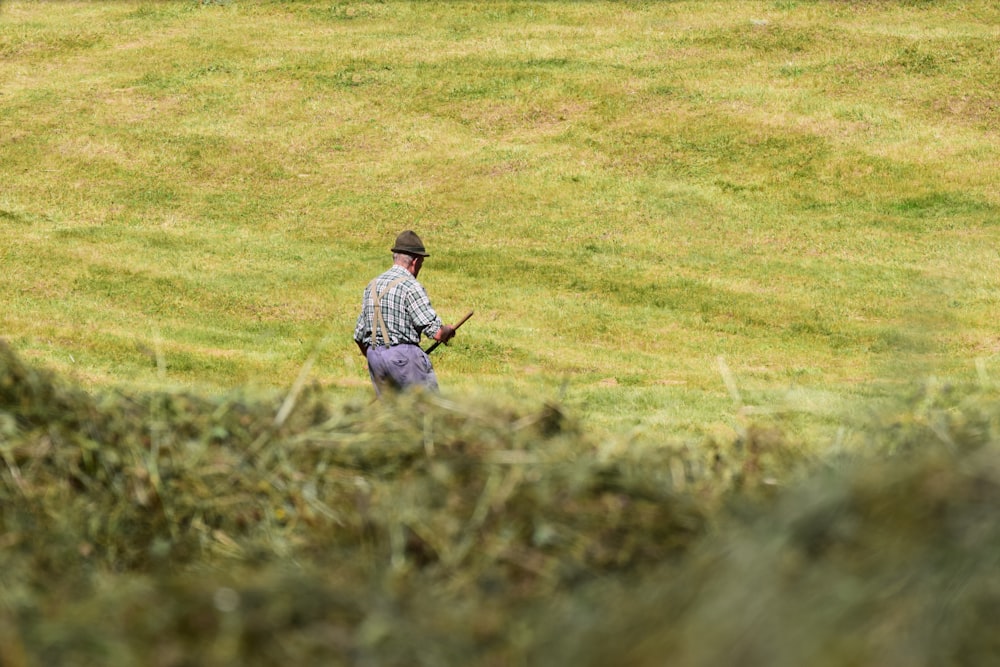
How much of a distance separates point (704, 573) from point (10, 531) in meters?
2.42

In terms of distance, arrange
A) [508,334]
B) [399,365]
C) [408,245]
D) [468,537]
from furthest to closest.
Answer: [508,334] < [408,245] < [399,365] < [468,537]

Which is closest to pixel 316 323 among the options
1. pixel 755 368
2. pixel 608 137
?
pixel 755 368

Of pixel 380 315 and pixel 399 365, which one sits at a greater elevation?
pixel 380 315

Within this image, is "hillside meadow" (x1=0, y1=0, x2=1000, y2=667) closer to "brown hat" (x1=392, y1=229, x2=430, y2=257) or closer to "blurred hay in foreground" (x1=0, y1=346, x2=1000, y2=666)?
"blurred hay in foreground" (x1=0, y1=346, x2=1000, y2=666)

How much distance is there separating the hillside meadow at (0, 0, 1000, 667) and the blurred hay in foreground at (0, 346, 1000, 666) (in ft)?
0.04

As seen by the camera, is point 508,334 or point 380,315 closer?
point 380,315

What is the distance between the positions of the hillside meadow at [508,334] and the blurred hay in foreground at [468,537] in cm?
1

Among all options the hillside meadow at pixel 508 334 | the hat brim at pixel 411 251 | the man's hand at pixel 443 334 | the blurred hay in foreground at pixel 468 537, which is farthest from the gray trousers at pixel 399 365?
the blurred hay in foreground at pixel 468 537

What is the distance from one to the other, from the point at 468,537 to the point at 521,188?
89.5 feet

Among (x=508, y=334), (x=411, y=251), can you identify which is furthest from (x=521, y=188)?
(x=411, y=251)

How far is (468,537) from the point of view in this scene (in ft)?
13.3

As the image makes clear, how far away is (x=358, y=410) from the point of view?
17.3ft

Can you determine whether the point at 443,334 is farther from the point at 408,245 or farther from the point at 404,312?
the point at 408,245

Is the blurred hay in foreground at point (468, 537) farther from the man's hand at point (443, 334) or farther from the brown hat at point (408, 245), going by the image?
the brown hat at point (408, 245)
